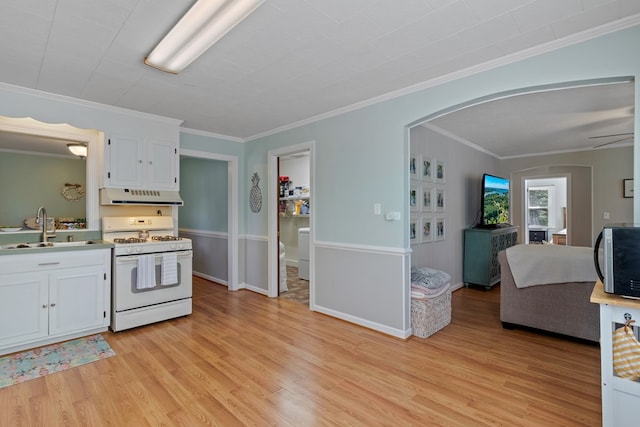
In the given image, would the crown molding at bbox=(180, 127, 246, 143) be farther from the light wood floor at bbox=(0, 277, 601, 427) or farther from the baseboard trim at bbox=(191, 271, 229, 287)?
the light wood floor at bbox=(0, 277, 601, 427)

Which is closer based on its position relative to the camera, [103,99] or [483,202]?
[103,99]

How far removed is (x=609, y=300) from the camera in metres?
1.58

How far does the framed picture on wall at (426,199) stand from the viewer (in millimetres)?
4375

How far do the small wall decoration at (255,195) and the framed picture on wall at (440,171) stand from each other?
266cm

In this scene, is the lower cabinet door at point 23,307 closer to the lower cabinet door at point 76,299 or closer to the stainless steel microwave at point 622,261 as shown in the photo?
the lower cabinet door at point 76,299

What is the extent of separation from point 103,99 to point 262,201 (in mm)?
2307

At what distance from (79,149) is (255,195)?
2246mm

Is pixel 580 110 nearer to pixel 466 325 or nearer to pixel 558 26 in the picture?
pixel 558 26

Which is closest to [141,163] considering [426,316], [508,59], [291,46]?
[291,46]

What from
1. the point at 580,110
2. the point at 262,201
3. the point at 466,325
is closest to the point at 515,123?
the point at 580,110

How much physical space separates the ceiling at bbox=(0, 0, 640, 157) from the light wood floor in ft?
8.01

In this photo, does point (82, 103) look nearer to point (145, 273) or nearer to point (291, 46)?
point (145, 273)

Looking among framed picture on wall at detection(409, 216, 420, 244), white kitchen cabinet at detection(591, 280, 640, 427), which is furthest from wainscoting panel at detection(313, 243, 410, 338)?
white kitchen cabinet at detection(591, 280, 640, 427)

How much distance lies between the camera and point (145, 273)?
11.3 feet
